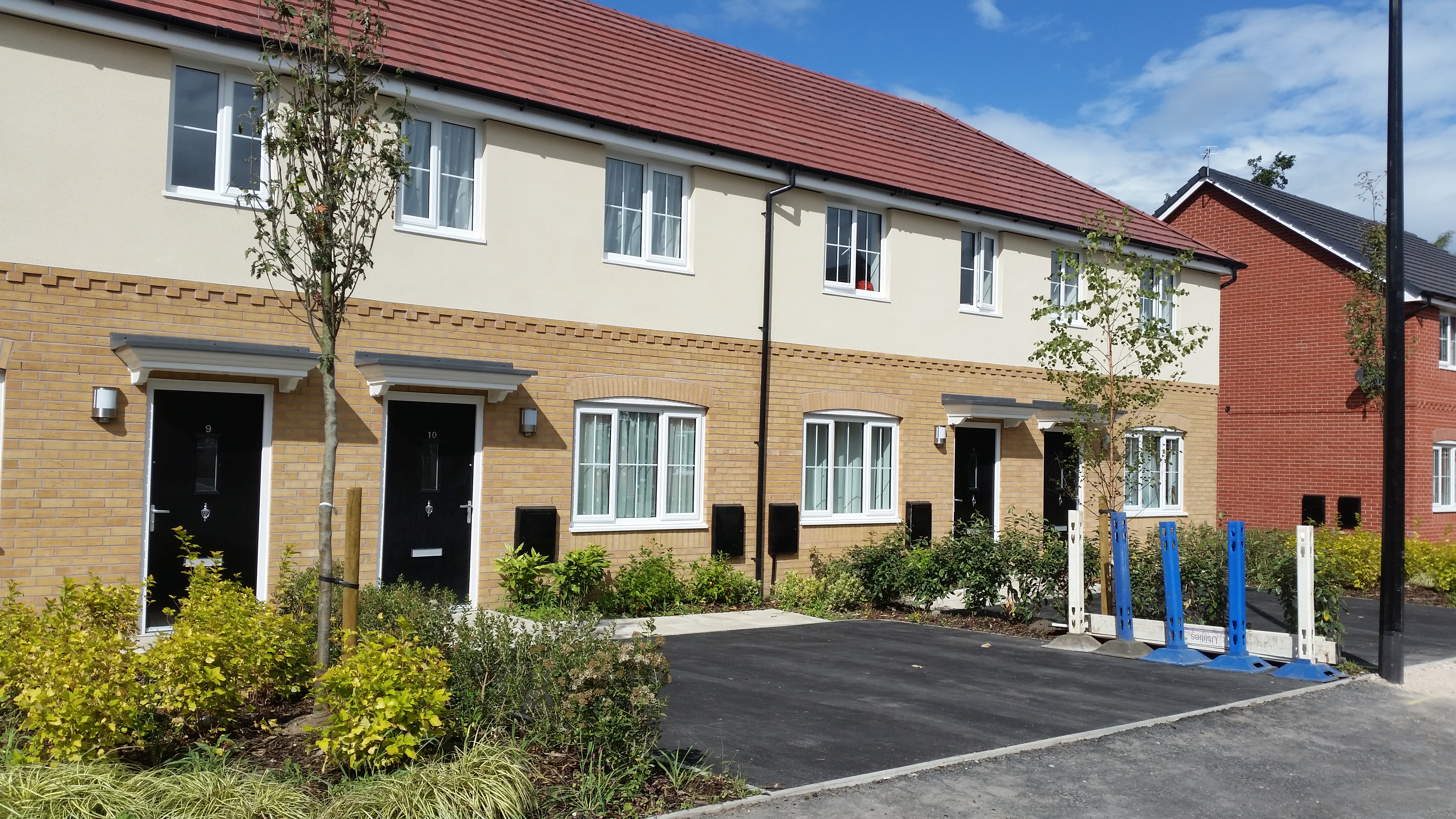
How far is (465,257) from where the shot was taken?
11.8 metres

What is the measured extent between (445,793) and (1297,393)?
21.4 metres

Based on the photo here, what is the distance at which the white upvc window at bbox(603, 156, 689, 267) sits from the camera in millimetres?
13117

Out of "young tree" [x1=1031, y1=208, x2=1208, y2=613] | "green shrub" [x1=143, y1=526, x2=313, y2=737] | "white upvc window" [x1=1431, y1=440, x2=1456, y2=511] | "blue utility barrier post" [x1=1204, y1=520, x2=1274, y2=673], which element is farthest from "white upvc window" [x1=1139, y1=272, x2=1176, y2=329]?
"green shrub" [x1=143, y1=526, x2=313, y2=737]

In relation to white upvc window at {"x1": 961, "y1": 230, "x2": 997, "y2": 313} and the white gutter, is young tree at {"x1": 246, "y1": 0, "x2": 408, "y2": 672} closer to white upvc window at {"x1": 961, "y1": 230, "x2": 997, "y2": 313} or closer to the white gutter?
the white gutter

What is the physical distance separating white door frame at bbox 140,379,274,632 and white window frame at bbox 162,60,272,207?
1671 millimetres

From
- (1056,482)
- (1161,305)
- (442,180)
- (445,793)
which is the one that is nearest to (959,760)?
(445,793)

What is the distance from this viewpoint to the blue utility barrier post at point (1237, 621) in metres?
10.1

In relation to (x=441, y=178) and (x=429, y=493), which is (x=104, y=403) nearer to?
(x=429, y=493)

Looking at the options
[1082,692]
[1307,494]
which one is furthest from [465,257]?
[1307,494]

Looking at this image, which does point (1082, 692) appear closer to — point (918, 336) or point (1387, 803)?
point (1387, 803)

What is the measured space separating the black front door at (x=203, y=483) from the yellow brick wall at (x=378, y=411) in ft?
0.59

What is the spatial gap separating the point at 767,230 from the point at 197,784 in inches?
410

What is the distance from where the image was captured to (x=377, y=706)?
537cm

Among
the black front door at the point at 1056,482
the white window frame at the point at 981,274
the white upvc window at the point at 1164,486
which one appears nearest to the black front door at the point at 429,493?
the white window frame at the point at 981,274
